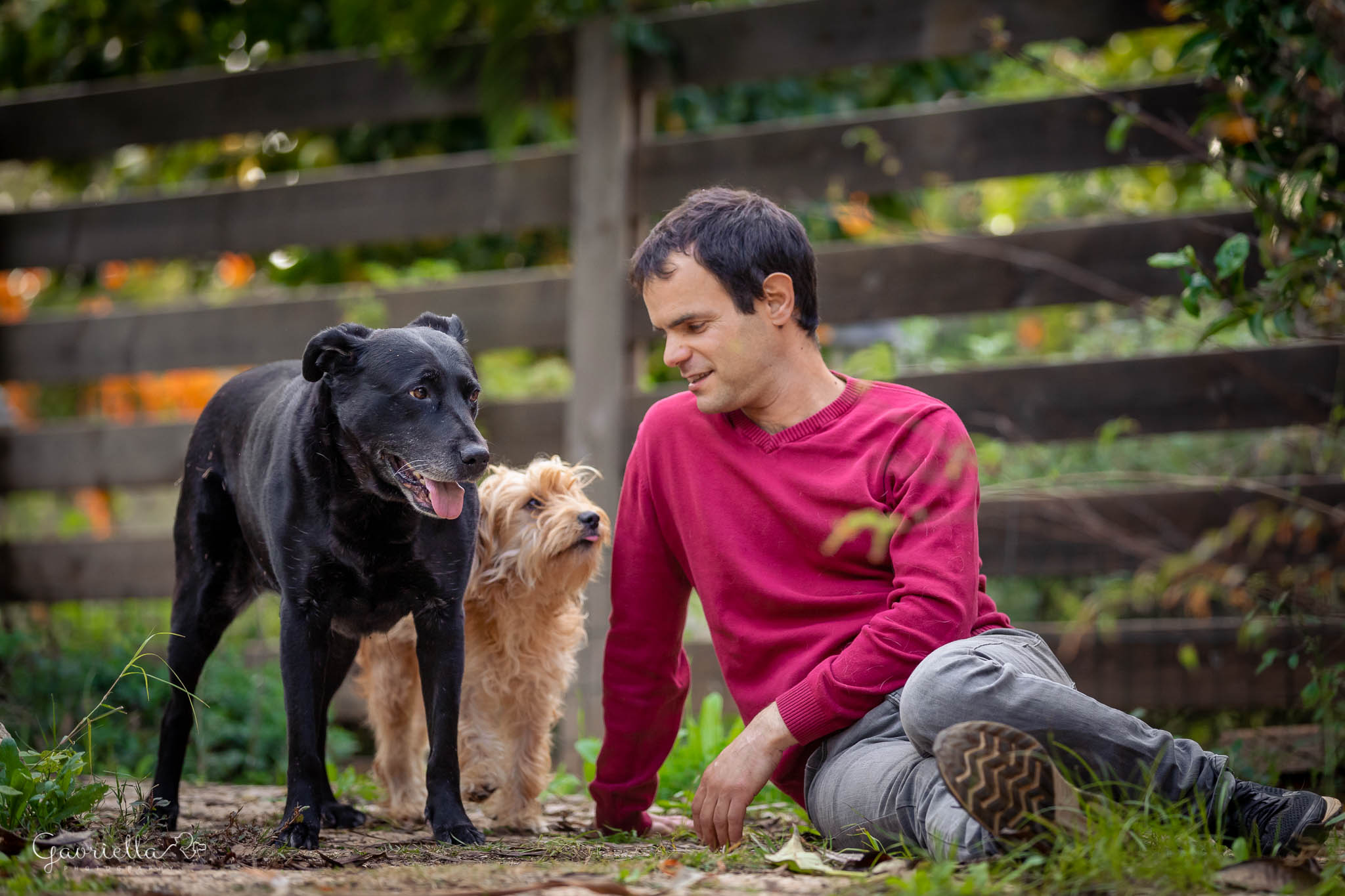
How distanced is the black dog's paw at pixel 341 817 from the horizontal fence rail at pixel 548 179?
3.05 m

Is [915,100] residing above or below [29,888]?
above

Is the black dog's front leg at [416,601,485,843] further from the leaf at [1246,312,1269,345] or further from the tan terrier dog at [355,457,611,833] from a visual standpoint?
the leaf at [1246,312,1269,345]

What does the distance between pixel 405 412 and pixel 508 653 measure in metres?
1.02

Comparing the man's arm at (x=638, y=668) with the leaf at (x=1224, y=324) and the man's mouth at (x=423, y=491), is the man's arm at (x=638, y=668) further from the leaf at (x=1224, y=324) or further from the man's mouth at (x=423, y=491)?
the leaf at (x=1224, y=324)

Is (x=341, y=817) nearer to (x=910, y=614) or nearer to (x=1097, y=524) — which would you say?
(x=910, y=614)

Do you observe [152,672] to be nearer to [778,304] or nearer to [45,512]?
[778,304]

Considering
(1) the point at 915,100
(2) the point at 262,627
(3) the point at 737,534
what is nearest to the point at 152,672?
(2) the point at 262,627

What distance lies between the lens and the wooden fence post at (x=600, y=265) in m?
5.33

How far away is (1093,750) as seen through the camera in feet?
7.86

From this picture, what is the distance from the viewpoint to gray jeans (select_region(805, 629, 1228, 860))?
2.36m

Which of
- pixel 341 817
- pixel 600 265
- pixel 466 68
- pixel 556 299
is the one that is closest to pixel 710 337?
pixel 341 817

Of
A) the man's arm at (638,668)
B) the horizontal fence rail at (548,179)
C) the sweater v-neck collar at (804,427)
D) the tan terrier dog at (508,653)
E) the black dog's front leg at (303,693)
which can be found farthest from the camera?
the horizontal fence rail at (548,179)

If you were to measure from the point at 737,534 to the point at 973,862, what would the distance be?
1057mm

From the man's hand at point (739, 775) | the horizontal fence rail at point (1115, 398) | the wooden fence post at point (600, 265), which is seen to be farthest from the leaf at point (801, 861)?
the wooden fence post at point (600, 265)
